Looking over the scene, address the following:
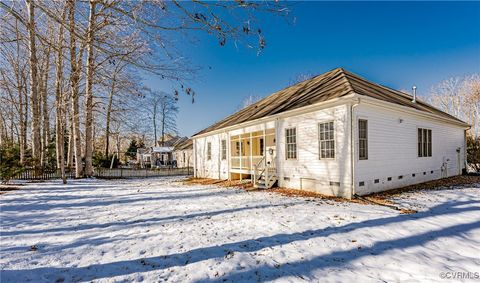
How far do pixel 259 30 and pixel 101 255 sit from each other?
430 cm

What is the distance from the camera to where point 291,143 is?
1067cm

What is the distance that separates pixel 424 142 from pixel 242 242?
11.7 meters

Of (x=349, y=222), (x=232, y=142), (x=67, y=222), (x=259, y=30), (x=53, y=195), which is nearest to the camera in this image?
(x=259, y=30)

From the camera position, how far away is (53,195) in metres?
9.70

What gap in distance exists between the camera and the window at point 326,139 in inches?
348

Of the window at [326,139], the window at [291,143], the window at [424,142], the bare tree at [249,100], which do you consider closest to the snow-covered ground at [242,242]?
the window at [326,139]

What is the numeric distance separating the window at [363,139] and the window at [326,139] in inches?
35.3

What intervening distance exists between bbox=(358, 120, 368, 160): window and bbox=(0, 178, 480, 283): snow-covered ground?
79.7 inches

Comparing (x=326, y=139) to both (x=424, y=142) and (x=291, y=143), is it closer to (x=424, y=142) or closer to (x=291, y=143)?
(x=291, y=143)

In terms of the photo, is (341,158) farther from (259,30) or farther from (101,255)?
(101,255)

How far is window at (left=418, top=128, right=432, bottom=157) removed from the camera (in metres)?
11.3

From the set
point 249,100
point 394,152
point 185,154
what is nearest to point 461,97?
point 249,100

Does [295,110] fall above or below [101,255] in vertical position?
above

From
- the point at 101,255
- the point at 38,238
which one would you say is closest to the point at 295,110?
the point at 101,255
